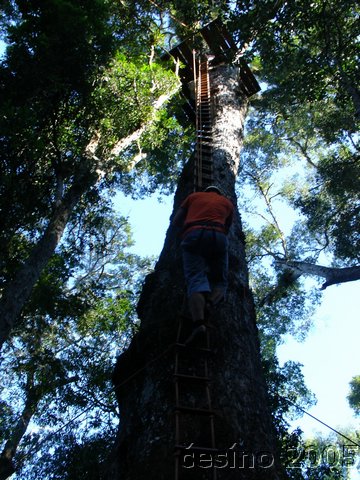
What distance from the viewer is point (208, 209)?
12.1 feet

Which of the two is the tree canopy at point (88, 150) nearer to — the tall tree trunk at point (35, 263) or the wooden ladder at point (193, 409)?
the tall tree trunk at point (35, 263)

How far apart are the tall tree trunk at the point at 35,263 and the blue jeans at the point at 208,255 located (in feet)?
10.1

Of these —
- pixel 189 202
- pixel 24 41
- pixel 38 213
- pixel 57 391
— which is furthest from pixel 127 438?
pixel 24 41

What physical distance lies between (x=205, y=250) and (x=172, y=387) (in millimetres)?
1308

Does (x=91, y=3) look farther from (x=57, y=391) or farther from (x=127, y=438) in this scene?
(x=127, y=438)

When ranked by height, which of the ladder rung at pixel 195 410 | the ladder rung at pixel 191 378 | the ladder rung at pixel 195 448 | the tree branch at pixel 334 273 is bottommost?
the ladder rung at pixel 195 448

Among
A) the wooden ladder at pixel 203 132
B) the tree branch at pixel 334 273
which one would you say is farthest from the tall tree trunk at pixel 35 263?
the tree branch at pixel 334 273

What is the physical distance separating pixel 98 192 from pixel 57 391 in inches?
189

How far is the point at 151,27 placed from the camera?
35.4 feet

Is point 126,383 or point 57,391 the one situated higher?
point 57,391

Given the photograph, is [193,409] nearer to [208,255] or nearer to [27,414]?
[208,255]

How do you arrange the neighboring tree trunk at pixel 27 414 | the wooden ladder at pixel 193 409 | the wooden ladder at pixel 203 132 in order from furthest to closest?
the neighboring tree trunk at pixel 27 414 < the wooden ladder at pixel 203 132 < the wooden ladder at pixel 193 409

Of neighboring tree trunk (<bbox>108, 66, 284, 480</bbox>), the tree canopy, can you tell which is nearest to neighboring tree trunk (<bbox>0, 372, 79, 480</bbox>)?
the tree canopy

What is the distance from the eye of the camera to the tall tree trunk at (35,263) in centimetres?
529
